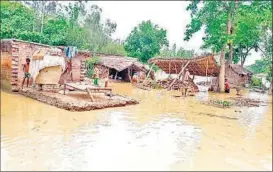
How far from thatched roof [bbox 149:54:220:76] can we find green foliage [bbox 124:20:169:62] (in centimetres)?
929

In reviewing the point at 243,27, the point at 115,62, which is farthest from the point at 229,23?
the point at 115,62

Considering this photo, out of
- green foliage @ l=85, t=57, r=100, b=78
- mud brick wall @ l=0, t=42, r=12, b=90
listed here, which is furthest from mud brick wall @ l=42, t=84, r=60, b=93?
green foliage @ l=85, t=57, r=100, b=78

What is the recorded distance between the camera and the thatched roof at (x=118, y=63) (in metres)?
25.9

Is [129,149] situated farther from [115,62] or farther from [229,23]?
[115,62]

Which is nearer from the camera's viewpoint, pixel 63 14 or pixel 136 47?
pixel 136 47

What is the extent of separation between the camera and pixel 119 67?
25766mm

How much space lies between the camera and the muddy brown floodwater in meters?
6.11

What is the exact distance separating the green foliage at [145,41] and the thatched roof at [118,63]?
241 inches

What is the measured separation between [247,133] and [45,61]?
8.59 m

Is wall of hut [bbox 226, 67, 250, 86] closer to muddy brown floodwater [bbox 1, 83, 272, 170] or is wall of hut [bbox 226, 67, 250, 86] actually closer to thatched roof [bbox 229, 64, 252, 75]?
thatched roof [bbox 229, 64, 252, 75]

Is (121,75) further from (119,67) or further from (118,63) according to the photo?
(119,67)

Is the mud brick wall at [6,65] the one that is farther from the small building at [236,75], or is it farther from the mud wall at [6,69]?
→ the small building at [236,75]

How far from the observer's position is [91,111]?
11.0 m

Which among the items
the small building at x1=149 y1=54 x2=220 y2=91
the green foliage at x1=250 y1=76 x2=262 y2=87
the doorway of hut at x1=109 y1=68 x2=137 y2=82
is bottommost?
the green foliage at x1=250 y1=76 x2=262 y2=87
